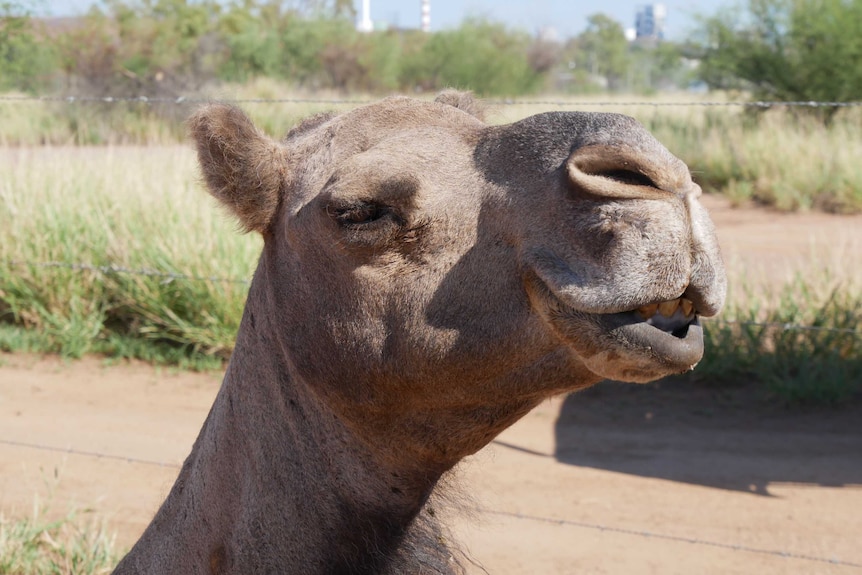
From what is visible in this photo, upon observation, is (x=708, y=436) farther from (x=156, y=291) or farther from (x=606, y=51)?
(x=606, y=51)

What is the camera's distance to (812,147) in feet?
53.0

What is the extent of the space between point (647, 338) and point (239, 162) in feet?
3.97

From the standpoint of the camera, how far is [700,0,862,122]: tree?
62.5 ft

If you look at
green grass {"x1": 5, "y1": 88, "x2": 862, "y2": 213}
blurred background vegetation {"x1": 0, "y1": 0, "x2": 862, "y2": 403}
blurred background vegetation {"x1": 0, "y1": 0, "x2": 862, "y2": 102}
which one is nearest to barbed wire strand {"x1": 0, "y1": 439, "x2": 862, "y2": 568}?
blurred background vegetation {"x1": 0, "y1": 0, "x2": 862, "y2": 403}

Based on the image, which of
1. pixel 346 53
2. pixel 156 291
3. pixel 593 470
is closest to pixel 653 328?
pixel 593 470

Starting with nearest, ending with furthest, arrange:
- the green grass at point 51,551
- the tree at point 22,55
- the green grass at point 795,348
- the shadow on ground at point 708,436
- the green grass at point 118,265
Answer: the green grass at point 51,551
the shadow on ground at point 708,436
the green grass at point 795,348
the green grass at point 118,265
the tree at point 22,55

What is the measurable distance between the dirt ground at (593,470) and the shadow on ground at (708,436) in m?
0.01

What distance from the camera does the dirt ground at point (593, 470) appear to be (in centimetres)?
541

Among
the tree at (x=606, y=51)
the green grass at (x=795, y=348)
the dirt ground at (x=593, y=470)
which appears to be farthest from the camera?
the tree at (x=606, y=51)

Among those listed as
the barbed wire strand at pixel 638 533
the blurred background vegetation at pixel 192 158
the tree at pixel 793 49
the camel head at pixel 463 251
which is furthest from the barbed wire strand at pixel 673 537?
the tree at pixel 793 49

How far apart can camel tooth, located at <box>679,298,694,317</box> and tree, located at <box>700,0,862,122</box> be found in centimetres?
1856

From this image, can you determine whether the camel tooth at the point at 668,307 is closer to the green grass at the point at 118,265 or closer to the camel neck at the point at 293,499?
the camel neck at the point at 293,499

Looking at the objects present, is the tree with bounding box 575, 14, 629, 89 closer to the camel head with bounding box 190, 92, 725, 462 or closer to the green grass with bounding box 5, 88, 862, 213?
the green grass with bounding box 5, 88, 862, 213

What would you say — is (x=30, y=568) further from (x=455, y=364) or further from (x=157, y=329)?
(x=157, y=329)
